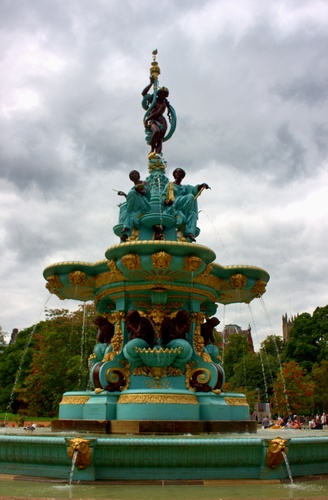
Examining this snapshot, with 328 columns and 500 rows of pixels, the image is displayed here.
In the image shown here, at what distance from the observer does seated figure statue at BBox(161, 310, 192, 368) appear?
1105cm

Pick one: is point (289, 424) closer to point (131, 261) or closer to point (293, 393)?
point (131, 261)

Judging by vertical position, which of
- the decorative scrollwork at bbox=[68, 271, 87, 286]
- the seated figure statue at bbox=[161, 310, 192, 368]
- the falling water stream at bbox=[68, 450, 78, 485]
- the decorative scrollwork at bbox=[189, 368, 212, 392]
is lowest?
the falling water stream at bbox=[68, 450, 78, 485]

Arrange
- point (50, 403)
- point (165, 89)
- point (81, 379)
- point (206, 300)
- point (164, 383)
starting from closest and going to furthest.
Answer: point (164, 383) < point (206, 300) < point (165, 89) < point (81, 379) < point (50, 403)

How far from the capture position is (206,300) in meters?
12.9

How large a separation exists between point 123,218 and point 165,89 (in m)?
4.70

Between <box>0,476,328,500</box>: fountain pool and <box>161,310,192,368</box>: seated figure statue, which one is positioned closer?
<box>0,476,328,500</box>: fountain pool

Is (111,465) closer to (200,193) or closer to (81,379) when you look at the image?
(200,193)

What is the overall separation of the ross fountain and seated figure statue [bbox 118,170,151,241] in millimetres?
32

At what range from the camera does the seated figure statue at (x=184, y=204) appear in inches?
509

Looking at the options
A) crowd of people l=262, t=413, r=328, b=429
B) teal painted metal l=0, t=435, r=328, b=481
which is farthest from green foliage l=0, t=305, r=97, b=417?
teal painted metal l=0, t=435, r=328, b=481

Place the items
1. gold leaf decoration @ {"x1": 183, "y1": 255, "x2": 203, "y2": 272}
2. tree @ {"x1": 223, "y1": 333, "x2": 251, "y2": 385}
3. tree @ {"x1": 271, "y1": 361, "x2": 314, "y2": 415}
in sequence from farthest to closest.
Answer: tree @ {"x1": 223, "y1": 333, "x2": 251, "y2": 385}
tree @ {"x1": 271, "y1": 361, "x2": 314, "y2": 415}
gold leaf decoration @ {"x1": 183, "y1": 255, "x2": 203, "y2": 272}

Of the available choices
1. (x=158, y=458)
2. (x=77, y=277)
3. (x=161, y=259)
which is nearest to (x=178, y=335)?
(x=161, y=259)

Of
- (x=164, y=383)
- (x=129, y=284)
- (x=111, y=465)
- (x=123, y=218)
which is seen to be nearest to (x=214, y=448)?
(x=111, y=465)

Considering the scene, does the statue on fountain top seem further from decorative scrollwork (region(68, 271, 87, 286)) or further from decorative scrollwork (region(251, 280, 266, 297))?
decorative scrollwork (region(251, 280, 266, 297))
